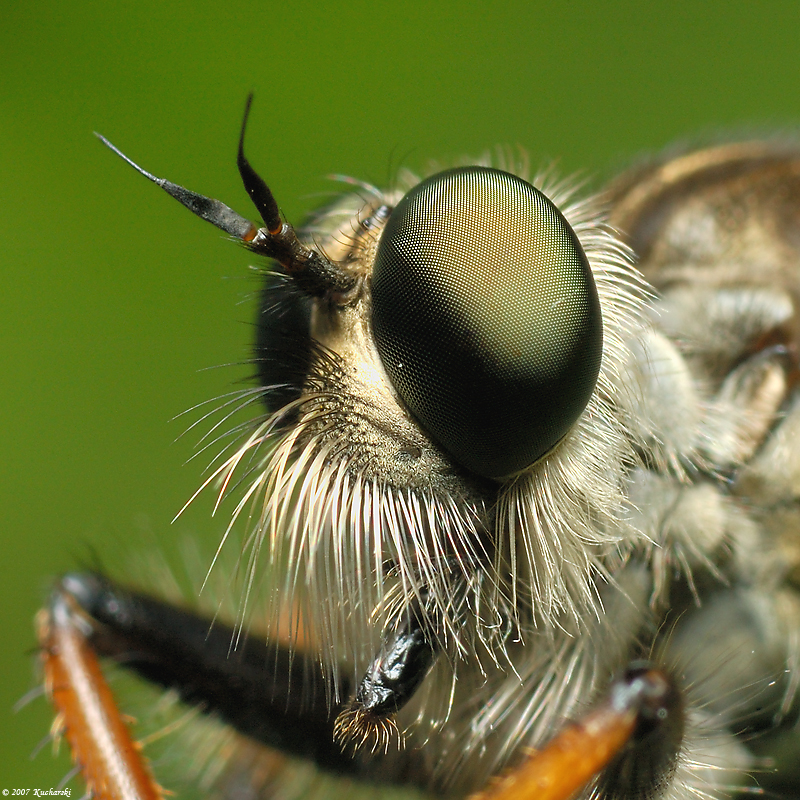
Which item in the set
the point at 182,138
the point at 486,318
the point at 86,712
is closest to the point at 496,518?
the point at 486,318

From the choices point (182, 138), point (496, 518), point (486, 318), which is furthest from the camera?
point (182, 138)

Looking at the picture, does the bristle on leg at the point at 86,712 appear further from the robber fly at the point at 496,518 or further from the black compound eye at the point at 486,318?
the black compound eye at the point at 486,318

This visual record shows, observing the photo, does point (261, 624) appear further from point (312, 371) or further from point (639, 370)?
point (639, 370)

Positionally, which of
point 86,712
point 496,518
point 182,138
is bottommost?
point 86,712

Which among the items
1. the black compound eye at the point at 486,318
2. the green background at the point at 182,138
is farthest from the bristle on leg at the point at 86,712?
the green background at the point at 182,138

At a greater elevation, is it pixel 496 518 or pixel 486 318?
pixel 486 318

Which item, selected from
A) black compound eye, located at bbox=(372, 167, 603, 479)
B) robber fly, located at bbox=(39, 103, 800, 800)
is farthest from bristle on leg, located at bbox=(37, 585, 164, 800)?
black compound eye, located at bbox=(372, 167, 603, 479)

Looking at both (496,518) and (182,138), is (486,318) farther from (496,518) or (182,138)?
(182,138)

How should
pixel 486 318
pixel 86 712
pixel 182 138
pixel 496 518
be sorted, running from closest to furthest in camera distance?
pixel 486 318 < pixel 496 518 < pixel 86 712 < pixel 182 138
